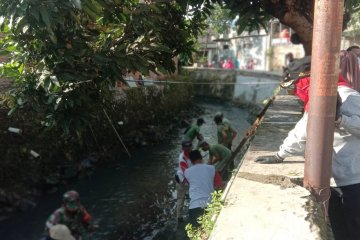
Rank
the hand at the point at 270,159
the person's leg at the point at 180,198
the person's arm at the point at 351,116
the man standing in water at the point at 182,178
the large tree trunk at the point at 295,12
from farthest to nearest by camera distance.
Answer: the person's leg at the point at 180,198, the man standing in water at the point at 182,178, the large tree trunk at the point at 295,12, the hand at the point at 270,159, the person's arm at the point at 351,116

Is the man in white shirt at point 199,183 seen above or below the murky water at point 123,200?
above

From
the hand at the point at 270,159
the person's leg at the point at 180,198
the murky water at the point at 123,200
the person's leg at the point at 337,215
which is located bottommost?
the murky water at the point at 123,200

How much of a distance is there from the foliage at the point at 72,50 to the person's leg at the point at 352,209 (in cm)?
251

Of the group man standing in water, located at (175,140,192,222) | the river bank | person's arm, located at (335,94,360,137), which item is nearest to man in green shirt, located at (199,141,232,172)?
man standing in water, located at (175,140,192,222)

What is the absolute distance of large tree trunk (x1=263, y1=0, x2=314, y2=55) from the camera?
6594mm

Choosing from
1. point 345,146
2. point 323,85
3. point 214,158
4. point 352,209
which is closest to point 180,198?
point 214,158

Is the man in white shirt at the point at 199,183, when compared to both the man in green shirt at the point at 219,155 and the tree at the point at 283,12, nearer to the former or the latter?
the man in green shirt at the point at 219,155

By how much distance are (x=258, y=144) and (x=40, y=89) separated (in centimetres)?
268

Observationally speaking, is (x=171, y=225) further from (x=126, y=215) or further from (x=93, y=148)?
(x=93, y=148)

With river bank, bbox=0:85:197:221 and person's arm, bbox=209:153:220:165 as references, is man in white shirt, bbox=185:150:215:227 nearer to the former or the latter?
river bank, bbox=0:85:197:221

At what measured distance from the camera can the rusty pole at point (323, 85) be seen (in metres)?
2.80

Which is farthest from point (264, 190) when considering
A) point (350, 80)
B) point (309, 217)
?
point (350, 80)

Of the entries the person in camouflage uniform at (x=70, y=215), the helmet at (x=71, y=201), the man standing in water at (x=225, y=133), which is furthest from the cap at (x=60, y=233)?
the man standing in water at (x=225, y=133)

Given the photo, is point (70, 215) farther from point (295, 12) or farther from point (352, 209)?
point (295, 12)
